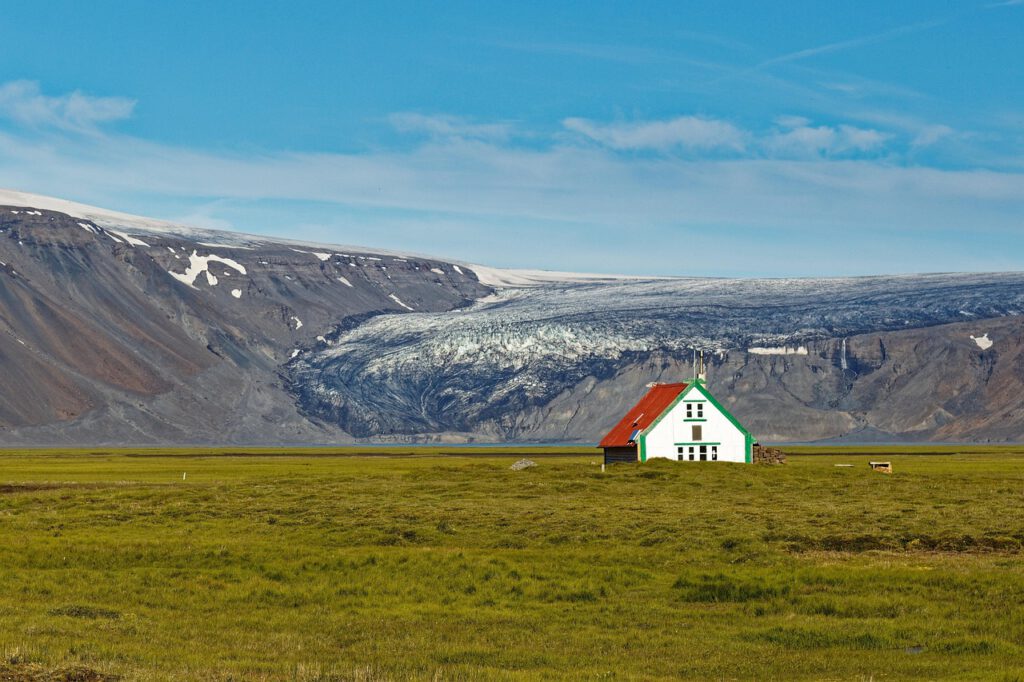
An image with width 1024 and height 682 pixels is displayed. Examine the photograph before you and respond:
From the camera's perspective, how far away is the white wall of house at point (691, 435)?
7712cm

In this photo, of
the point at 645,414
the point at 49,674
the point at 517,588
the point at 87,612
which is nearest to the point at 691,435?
the point at 645,414

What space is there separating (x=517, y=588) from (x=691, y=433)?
49318mm

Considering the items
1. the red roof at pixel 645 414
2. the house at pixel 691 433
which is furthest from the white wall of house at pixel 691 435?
the red roof at pixel 645 414

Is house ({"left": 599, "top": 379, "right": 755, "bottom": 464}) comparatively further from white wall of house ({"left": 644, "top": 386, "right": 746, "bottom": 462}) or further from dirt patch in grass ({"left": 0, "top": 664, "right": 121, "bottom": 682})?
dirt patch in grass ({"left": 0, "top": 664, "right": 121, "bottom": 682})

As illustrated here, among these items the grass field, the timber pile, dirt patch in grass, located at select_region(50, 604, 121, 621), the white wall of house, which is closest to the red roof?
the white wall of house

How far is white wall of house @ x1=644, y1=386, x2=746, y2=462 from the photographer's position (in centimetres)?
7712

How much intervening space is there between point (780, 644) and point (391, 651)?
22.6 feet

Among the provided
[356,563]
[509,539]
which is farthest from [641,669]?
[509,539]

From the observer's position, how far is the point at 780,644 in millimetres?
23625

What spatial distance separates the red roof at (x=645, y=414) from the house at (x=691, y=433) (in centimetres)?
8

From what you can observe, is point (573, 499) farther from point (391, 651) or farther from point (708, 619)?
point (391, 651)

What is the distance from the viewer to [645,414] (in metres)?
80.3

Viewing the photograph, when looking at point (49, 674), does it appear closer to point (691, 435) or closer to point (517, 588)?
point (517, 588)

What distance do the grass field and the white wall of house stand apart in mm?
26960
